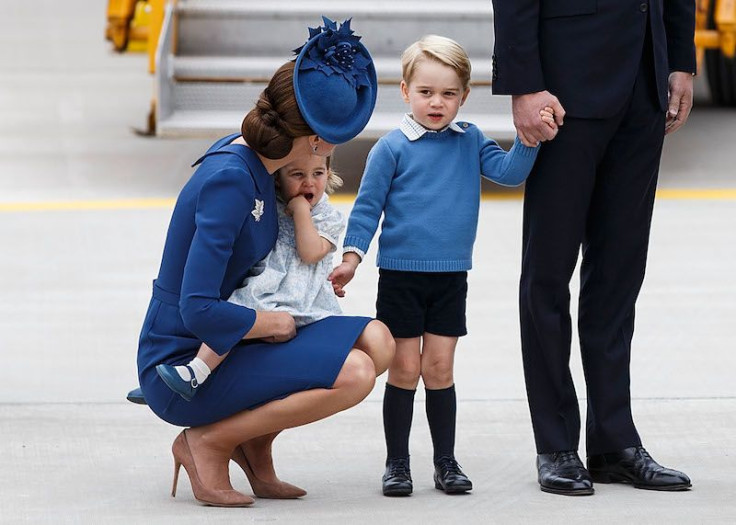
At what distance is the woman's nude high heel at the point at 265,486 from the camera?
12.1 ft

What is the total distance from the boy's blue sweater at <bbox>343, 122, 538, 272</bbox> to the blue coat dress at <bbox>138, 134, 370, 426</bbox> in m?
0.22

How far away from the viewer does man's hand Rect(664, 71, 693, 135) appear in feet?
12.6

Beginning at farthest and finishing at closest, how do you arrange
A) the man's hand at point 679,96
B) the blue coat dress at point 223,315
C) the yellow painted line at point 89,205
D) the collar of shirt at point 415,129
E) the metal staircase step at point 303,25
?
1. the metal staircase step at point 303,25
2. the yellow painted line at point 89,205
3. the man's hand at point 679,96
4. the collar of shirt at point 415,129
5. the blue coat dress at point 223,315

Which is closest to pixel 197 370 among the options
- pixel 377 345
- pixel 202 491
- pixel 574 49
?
pixel 202 491

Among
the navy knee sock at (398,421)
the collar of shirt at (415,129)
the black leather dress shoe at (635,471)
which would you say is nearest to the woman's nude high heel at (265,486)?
the navy knee sock at (398,421)

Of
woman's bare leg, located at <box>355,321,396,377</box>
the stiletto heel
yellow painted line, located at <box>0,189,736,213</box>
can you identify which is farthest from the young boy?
yellow painted line, located at <box>0,189,736,213</box>

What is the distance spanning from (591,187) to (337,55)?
2.39ft

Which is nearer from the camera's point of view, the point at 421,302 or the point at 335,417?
the point at 421,302

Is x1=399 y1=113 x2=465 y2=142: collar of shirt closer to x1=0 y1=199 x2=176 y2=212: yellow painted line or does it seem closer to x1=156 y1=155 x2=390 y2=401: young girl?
x1=156 y1=155 x2=390 y2=401: young girl

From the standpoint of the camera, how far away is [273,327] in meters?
3.50

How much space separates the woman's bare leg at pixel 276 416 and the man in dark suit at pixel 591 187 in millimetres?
540

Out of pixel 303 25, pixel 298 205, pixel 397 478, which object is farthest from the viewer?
pixel 303 25

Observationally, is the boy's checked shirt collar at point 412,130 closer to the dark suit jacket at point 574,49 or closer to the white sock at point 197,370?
the dark suit jacket at point 574,49

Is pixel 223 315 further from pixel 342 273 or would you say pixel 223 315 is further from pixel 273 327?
pixel 342 273
